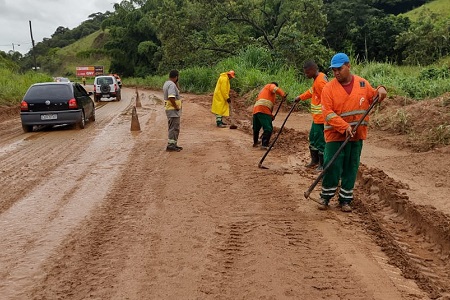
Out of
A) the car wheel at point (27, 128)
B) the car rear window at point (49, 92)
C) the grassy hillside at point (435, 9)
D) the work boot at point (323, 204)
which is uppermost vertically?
the grassy hillside at point (435, 9)

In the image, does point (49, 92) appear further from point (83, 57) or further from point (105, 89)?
point (83, 57)

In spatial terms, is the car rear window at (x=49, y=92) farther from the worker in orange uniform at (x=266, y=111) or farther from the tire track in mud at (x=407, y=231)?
the tire track in mud at (x=407, y=231)

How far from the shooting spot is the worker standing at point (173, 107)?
9.52 metres

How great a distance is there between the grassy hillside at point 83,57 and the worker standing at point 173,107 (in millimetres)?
63202

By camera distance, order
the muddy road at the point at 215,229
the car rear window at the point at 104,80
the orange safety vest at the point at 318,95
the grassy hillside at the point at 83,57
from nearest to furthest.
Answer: the muddy road at the point at 215,229 < the orange safety vest at the point at 318,95 < the car rear window at the point at 104,80 < the grassy hillside at the point at 83,57

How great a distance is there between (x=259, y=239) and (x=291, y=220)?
2.53 feet

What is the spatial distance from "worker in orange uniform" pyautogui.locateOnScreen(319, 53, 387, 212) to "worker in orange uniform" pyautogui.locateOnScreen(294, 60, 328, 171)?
80.3 inches

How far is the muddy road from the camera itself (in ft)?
12.3

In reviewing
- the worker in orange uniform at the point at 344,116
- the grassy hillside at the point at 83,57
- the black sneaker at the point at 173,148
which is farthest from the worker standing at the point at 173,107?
the grassy hillside at the point at 83,57

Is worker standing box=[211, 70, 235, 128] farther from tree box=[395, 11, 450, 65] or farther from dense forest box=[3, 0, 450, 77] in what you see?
tree box=[395, 11, 450, 65]

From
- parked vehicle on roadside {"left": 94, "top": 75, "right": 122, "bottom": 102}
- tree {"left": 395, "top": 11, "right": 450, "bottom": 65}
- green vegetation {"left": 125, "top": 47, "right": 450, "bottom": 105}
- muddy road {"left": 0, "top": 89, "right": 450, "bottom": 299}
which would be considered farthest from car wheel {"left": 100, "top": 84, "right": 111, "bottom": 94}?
muddy road {"left": 0, "top": 89, "right": 450, "bottom": 299}

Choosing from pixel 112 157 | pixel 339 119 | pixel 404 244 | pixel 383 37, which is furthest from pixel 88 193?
pixel 383 37

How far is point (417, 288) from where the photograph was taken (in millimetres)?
3738

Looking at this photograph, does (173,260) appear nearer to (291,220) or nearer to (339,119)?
(291,220)
